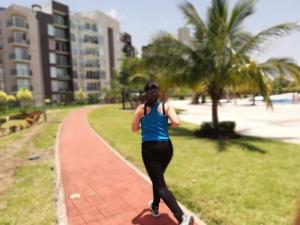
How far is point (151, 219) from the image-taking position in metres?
4.99

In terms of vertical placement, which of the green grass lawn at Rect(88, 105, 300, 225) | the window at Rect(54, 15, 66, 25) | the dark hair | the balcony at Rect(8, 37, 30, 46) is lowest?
the green grass lawn at Rect(88, 105, 300, 225)

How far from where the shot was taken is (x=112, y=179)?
7.41 metres

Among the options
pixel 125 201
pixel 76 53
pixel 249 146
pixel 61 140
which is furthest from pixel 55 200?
pixel 76 53

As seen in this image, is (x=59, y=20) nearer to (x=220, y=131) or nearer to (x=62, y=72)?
(x=62, y=72)

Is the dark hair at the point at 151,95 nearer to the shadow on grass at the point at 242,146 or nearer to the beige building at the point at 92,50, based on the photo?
the shadow on grass at the point at 242,146

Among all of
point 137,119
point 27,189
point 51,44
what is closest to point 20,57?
point 51,44

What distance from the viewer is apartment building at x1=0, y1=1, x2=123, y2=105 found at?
59688 millimetres

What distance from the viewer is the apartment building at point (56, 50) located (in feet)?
196

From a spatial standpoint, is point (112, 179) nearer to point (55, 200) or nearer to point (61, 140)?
point (55, 200)

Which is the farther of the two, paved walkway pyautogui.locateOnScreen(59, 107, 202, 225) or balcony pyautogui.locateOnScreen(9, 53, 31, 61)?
balcony pyautogui.locateOnScreen(9, 53, 31, 61)

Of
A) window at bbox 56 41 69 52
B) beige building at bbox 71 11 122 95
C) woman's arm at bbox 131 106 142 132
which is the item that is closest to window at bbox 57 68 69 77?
beige building at bbox 71 11 122 95

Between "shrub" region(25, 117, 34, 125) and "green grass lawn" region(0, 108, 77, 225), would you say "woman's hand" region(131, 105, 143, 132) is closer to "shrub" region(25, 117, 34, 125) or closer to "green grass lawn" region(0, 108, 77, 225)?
"green grass lawn" region(0, 108, 77, 225)

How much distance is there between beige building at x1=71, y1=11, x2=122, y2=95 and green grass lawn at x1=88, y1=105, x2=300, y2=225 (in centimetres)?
6277

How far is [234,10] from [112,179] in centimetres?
891
